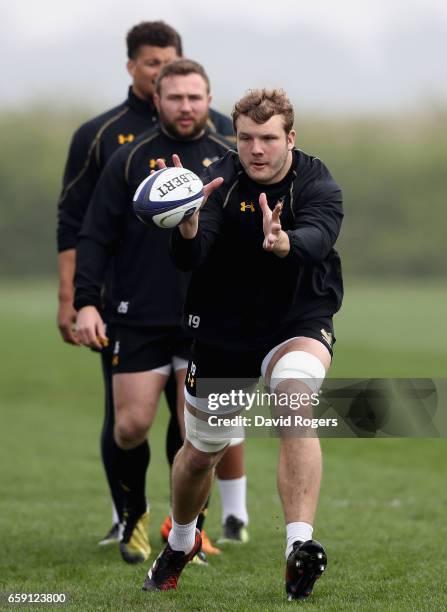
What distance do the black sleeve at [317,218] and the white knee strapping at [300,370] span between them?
1.43 feet

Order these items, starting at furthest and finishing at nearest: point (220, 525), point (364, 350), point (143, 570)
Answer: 1. point (364, 350)
2. point (220, 525)
3. point (143, 570)

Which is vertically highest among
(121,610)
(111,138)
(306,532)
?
(111,138)

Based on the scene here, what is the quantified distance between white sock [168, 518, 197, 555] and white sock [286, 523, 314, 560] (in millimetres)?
826

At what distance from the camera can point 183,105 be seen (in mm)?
7262

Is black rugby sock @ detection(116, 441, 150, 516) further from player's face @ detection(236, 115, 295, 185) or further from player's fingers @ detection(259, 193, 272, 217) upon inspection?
player's fingers @ detection(259, 193, 272, 217)

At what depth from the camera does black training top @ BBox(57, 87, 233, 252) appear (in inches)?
311

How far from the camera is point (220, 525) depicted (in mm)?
8812

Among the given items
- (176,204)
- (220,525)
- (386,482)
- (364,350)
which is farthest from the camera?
(364,350)

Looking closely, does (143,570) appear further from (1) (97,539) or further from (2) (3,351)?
(2) (3,351)

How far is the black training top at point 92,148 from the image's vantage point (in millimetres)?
7902

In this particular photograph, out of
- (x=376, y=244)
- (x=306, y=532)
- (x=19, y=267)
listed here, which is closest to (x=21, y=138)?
(x=19, y=267)

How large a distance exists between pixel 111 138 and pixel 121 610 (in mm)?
3391

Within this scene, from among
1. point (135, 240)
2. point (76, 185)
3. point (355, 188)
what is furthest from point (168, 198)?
point (355, 188)

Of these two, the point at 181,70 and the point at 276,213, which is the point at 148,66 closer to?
the point at 181,70
